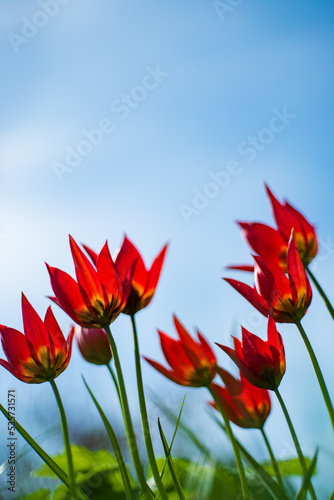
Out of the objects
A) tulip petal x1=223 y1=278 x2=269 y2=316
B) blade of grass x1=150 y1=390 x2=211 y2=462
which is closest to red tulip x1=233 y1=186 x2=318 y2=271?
tulip petal x1=223 y1=278 x2=269 y2=316

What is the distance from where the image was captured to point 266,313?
22.0 inches

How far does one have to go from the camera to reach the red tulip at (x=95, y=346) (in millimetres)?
613

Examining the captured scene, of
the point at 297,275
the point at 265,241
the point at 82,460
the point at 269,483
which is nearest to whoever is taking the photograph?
the point at 269,483

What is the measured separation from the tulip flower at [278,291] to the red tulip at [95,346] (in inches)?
6.5

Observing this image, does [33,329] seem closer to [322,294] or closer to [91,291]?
[91,291]

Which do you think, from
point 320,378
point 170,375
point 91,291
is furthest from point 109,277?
point 320,378

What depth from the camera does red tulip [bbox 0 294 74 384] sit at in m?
0.56

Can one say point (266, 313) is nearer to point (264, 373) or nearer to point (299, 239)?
point (264, 373)

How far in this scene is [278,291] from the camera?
0.56 metres

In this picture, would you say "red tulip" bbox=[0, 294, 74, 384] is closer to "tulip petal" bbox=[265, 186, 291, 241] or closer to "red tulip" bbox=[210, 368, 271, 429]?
"red tulip" bbox=[210, 368, 271, 429]

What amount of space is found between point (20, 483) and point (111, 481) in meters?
0.11

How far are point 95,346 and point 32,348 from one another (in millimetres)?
78

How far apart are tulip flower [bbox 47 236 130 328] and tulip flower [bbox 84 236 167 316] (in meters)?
0.04

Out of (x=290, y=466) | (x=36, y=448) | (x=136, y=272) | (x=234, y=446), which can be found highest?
(x=136, y=272)
